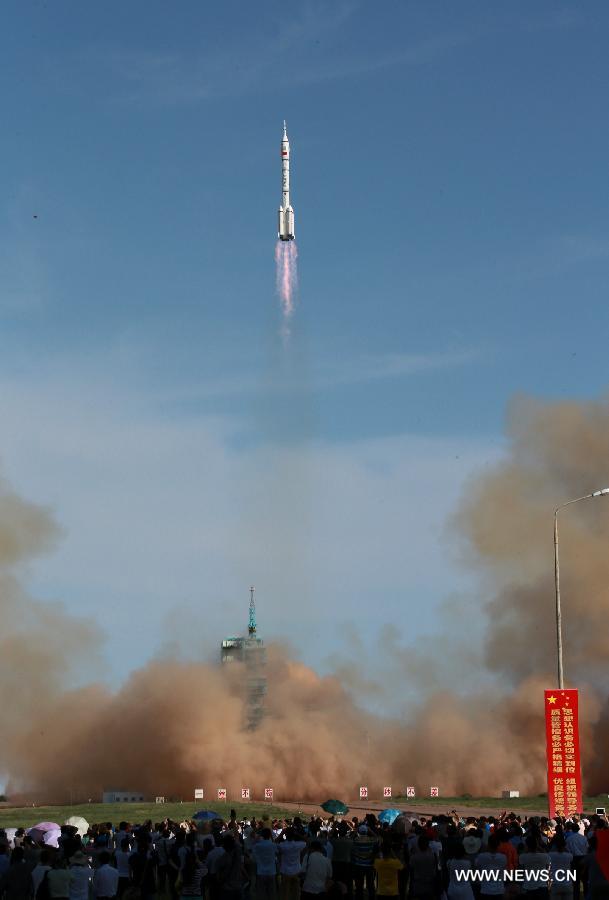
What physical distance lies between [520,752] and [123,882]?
216 feet

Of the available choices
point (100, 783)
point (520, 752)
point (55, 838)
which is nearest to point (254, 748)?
point (100, 783)

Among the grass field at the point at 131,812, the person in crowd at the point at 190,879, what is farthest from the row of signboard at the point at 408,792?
the person in crowd at the point at 190,879

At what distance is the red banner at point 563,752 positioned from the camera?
44.3 m

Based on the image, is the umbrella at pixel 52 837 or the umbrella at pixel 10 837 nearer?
the umbrella at pixel 10 837

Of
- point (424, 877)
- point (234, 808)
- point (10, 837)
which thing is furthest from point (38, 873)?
point (234, 808)

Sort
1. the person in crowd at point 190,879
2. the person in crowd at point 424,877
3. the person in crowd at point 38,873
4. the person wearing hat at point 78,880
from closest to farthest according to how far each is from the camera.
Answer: the person wearing hat at point 78,880 < the person in crowd at point 424,877 < the person in crowd at point 38,873 < the person in crowd at point 190,879

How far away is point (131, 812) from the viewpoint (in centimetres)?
7319

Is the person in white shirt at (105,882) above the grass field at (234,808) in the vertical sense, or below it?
above

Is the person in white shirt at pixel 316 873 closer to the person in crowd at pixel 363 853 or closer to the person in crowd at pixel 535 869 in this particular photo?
the person in crowd at pixel 363 853

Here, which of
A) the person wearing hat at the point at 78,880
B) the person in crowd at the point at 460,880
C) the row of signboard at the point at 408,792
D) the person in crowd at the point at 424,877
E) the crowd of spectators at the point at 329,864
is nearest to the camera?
the person in crowd at the point at 460,880

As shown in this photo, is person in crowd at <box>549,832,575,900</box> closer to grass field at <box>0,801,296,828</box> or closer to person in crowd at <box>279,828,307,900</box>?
person in crowd at <box>279,828,307,900</box>

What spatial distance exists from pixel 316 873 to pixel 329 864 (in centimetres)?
33

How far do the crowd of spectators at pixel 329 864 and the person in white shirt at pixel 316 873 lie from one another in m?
0.02

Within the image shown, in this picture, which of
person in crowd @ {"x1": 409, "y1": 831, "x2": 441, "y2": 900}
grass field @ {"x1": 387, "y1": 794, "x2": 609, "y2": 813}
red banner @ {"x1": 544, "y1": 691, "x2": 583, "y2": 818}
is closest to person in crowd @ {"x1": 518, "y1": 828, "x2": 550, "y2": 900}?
person in crowd @ {"x1": 409, "y1": 831, "x2": 441, "y2": 900}
